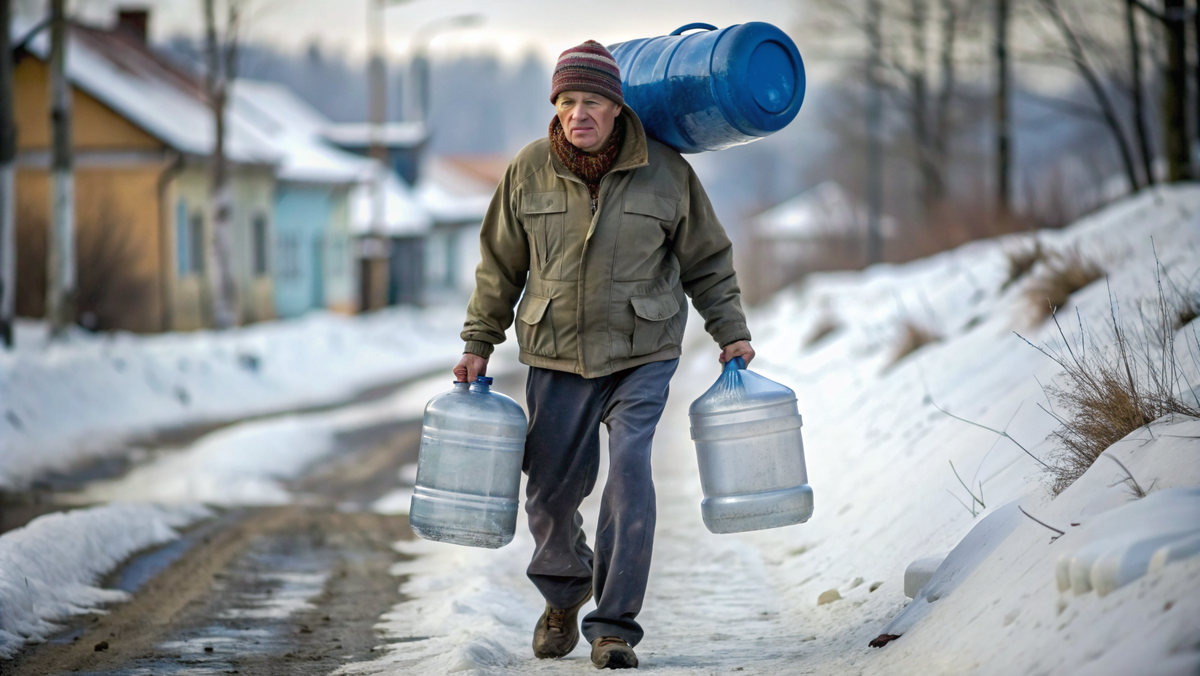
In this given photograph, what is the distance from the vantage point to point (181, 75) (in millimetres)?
30312

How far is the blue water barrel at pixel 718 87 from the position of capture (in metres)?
4.23

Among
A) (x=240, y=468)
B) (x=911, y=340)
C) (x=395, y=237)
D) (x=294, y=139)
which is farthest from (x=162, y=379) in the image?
(x=395, y=237)

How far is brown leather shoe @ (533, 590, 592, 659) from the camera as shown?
4.40m

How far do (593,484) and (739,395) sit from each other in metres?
0.63

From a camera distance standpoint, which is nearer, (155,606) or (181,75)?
(155,606)

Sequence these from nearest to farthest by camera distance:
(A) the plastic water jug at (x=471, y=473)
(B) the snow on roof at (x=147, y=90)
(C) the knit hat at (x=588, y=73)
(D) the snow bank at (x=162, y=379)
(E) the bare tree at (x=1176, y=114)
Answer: (C) the knit hat at (x=588, y=73) < (A) the plastic water jug at (x=471, y=473) < (D) the snow bank at (x=162, y=379) < (E) the bare tree at (x=1176, y=114) < (B) the snow on roof at (x=147, y=90)

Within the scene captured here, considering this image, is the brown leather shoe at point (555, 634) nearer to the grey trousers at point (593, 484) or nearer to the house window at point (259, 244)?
the grey trousers at point (593, 484)

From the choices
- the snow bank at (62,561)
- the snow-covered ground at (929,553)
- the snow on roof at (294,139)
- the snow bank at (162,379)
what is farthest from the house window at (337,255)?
the snow bank at (62,561)

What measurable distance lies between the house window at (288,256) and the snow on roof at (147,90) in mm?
2861

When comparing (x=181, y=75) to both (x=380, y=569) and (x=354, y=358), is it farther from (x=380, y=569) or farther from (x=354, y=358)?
(x=380, y=569)

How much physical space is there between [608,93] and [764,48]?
24.5 inches

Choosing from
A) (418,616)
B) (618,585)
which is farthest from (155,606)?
(618,585)

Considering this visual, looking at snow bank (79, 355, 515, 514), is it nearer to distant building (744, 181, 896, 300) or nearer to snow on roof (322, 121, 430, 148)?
distant building (744, 181, 896, 300)

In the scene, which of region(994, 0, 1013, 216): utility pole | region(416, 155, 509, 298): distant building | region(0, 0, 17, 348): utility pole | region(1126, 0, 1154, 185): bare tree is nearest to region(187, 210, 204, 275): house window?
region(0, 0, 17, 348): utility pole
